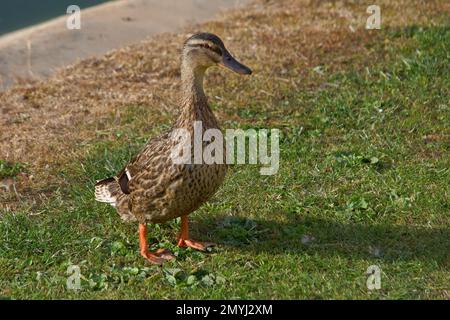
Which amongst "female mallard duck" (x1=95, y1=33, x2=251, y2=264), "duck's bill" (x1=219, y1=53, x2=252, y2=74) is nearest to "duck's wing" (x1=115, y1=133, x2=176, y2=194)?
"female mallard duck" (x1=95, y1=33, x2=251, y2=264)

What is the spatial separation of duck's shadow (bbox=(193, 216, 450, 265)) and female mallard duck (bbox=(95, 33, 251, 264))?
1.03 ft

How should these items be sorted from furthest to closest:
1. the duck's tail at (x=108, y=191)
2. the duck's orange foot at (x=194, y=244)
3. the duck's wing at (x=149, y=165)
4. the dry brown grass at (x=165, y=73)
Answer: the dry brown grass at (x=165, y=73)
the duck's tail at (x=108, y=191)
the duck's orange foot at (x=194, y=244)
the duck's wing at (x=149, y=165)

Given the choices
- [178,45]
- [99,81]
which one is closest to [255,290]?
[99,81]

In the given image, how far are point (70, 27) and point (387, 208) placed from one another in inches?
175

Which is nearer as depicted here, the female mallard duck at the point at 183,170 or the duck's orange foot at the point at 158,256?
the female mallard duck at the point at 183,170

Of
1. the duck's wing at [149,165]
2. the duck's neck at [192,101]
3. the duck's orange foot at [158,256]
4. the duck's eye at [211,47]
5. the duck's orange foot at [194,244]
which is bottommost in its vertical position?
the duck's orange foot at [158,256]

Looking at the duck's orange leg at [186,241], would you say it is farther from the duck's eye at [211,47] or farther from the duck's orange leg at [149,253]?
the duck's eye at [211,47]

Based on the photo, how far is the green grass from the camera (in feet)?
15.5

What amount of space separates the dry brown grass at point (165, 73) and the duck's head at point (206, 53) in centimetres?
159

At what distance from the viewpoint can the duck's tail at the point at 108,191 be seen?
5277mm

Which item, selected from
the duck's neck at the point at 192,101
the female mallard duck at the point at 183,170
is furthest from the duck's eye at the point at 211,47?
the duck's neck at the point at 192,101

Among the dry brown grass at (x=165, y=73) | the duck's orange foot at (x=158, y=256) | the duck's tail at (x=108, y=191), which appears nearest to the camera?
the duck's orange foot at (x=158, y=256)

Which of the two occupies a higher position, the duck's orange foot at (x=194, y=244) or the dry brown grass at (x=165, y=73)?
the dry brown grass at (x=165, y=73)

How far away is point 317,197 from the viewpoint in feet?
18.5
